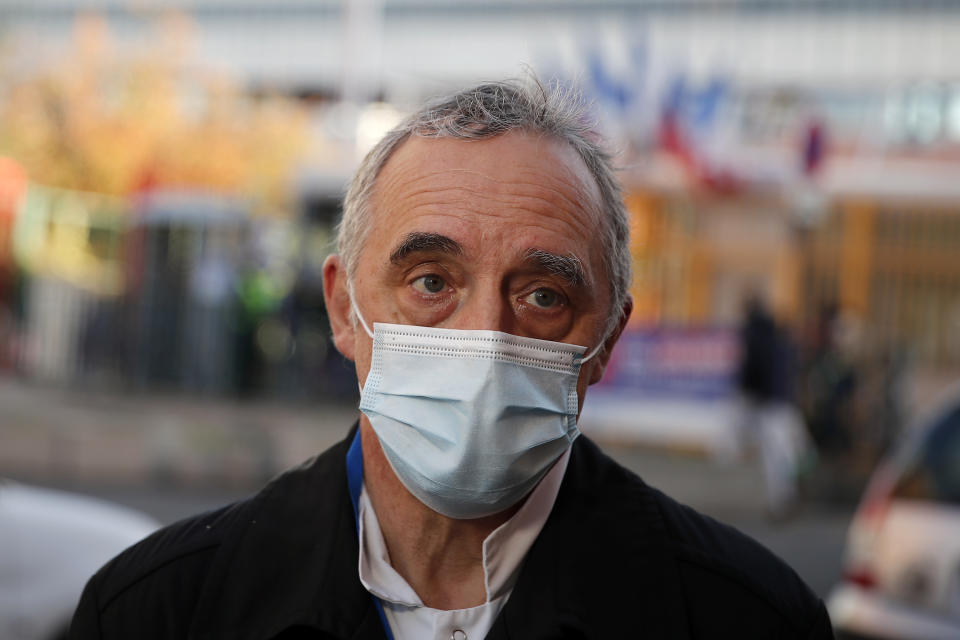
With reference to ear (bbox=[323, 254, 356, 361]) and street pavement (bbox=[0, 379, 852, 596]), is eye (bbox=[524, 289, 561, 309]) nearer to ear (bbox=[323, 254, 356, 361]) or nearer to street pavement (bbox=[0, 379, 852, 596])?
ear (bbox=[323, 254, 356, 361])

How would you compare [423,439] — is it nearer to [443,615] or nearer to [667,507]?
[443,615]

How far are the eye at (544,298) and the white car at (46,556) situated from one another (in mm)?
3345

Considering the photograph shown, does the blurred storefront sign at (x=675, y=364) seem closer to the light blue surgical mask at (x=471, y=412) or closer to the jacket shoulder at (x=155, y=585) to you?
the light blue surgical mask at (x=471, y=412)

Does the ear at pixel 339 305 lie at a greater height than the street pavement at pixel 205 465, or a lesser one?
greater

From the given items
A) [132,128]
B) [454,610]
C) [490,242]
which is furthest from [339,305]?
[132,128]

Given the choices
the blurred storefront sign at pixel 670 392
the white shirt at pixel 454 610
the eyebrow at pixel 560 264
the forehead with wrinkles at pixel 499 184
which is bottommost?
the blurred storefront sign at pixel 670 392

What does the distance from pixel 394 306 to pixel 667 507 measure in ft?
1.92

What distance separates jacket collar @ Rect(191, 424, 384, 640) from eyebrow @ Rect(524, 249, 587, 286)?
0.50m

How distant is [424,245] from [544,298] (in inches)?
8.6

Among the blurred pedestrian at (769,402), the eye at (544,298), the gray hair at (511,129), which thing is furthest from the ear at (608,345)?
the blurred pedestrian at (769,402)

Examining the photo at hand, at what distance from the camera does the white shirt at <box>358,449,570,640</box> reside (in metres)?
1.95

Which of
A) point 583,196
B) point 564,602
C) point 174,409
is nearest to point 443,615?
point 564,602

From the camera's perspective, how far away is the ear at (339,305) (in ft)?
7.24

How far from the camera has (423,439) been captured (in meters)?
2.00
